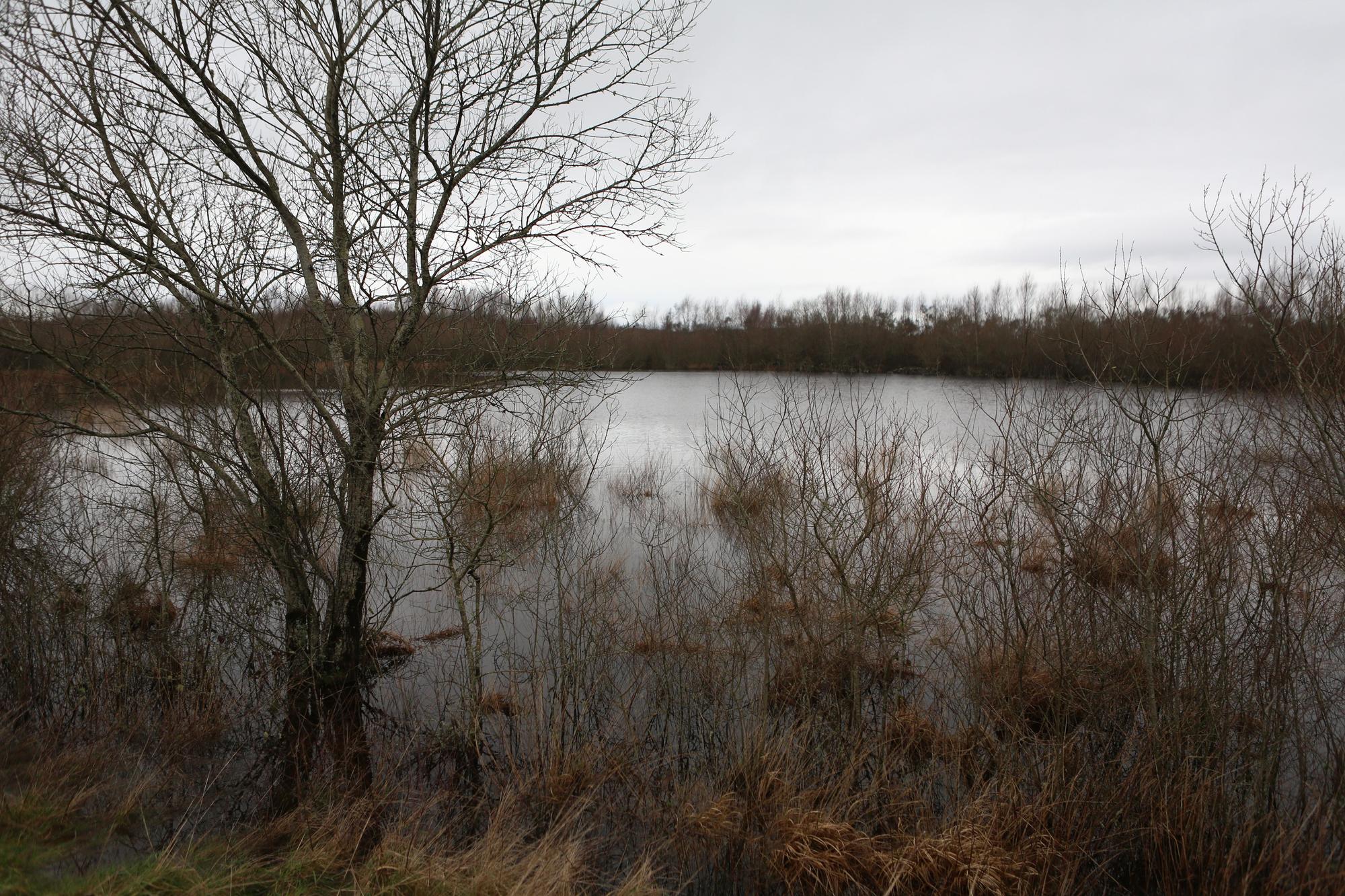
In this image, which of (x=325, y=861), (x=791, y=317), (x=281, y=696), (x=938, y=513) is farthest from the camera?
(x=791, y=317)

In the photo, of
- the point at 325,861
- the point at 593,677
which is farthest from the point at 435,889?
the point at 593,677

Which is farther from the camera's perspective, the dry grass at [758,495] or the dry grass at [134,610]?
the dry grass at [134,610]

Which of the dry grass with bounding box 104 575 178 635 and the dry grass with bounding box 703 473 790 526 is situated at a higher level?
the dry grass with bounding box 703 473 790 526

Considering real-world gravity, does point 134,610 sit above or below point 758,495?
below

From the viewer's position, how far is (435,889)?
376cm

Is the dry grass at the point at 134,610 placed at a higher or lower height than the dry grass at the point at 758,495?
lower

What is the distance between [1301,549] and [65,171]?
8922mm

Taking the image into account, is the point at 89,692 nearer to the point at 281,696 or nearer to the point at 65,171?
the point at 281,696

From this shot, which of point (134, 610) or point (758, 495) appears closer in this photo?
point (758, 495)

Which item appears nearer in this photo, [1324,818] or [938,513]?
[1324,818]

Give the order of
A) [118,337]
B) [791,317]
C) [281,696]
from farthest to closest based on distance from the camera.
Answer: [791,317] < [281,696] < [118,337]

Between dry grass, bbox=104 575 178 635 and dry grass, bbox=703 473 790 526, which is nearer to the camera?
dry grass, bbox=703 473 790 526

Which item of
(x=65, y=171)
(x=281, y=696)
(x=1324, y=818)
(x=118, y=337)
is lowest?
(x=281, y=696)

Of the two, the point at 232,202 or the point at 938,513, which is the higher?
the point at 232,202
